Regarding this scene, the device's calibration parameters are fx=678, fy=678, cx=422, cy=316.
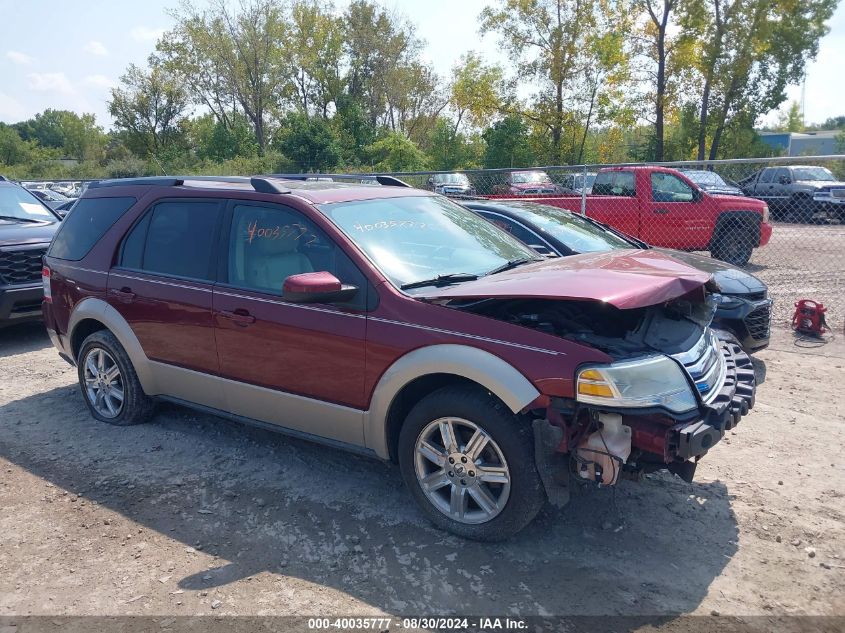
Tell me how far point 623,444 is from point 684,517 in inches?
39.8

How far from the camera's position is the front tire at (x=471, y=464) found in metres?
3.31

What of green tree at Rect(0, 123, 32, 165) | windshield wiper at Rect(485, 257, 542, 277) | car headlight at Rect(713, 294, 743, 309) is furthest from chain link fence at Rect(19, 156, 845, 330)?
green tree at Rect(0, 123, 32, 165)

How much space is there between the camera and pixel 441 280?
12.8 feet

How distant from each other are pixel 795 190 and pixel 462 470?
18768 mm

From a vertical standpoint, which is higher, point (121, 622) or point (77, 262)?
point (77, 262)

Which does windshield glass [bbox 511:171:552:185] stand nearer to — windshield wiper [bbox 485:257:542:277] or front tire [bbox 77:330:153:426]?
windshield wiper [bbox 485:257:542:277]

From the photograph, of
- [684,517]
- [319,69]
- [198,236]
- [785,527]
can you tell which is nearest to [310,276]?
[198,236]

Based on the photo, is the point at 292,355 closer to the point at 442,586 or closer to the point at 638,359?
the point at 442,586

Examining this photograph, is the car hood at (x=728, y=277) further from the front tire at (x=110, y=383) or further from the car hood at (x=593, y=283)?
the front tire at (x=110, y=383)

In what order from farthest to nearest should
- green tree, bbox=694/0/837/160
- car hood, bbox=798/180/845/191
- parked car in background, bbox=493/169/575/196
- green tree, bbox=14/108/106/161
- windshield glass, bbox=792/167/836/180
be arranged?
green tree, bbox=14/108/106/161 → green tree, bbox=694/0/837/160 → windshield glass, bbox=792/167/836/180 → car hood, bbox=798/180/845/191 → parked car in background, bbox=493/169/575/196

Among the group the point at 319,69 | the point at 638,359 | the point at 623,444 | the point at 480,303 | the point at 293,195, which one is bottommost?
the point at 623,444

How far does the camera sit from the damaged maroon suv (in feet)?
10.5

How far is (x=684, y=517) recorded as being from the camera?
3.81 meters

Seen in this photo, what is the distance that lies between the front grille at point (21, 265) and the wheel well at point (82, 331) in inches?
115
